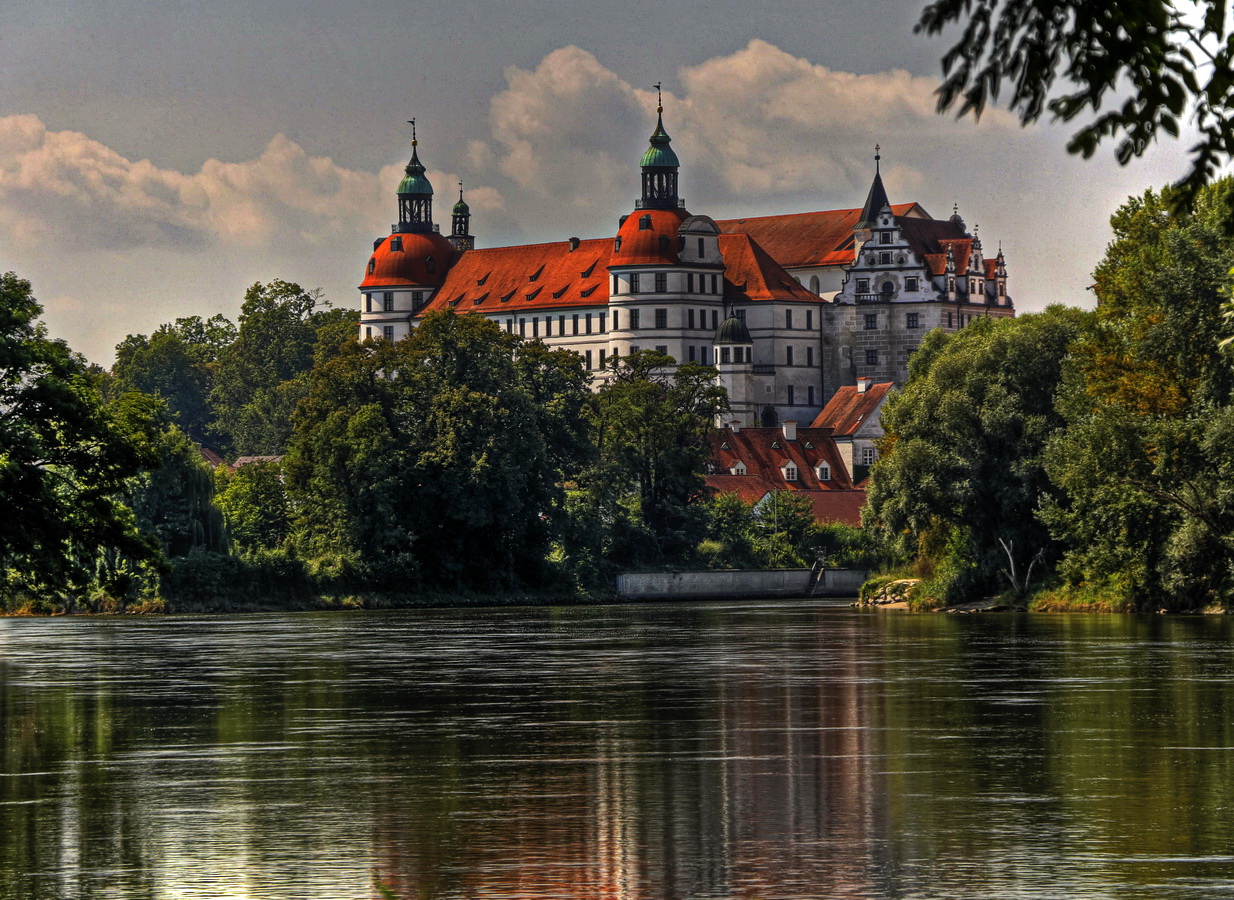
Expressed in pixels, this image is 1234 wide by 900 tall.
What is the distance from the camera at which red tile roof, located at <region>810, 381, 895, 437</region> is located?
164000mm

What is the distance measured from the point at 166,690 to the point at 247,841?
2168 centimetres

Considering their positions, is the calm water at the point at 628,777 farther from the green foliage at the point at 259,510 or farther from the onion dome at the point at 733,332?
the onion dome at the point at 733,332

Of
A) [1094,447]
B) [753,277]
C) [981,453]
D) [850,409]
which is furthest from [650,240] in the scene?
[1094,447]

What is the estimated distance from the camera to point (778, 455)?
158250 mm

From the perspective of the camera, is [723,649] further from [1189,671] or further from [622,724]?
[622,724]

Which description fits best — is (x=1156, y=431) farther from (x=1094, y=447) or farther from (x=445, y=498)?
(x=445, y=498)

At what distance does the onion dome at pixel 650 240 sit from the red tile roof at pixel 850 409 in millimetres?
23259

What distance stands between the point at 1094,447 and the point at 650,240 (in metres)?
125

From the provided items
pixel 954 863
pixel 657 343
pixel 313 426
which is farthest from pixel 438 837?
pixel 657 343

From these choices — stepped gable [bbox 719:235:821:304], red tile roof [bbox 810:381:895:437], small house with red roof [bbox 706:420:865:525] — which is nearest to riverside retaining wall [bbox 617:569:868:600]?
small house with red roof [bbox 706:420:865:525]

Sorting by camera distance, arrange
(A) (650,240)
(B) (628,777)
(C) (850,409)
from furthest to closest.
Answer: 1. (A) (650,240)
2. (C) (850,409)
3. (B) (628,777)

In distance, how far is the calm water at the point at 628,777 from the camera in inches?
723

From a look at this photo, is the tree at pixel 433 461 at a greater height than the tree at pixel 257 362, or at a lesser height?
lesser

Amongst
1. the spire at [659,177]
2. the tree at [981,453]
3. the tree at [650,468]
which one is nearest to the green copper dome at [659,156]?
the spire at [659,177]
